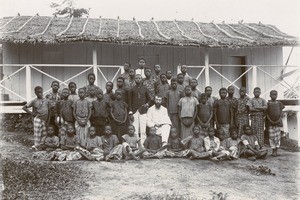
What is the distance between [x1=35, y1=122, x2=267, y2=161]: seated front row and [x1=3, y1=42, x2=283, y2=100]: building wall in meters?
3.87

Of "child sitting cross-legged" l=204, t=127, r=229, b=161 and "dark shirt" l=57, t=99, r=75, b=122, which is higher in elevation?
"dark shirt" l=57, t=99, r=75, b=122

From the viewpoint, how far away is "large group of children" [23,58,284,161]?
318 inches

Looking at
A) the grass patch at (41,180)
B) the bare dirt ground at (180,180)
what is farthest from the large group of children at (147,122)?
the grass patch at (41,180)

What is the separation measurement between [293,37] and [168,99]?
570 cm

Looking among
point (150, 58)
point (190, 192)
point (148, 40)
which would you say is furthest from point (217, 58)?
point (190, 192)

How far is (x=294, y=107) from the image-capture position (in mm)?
11992

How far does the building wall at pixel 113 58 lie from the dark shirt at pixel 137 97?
330 centimetres

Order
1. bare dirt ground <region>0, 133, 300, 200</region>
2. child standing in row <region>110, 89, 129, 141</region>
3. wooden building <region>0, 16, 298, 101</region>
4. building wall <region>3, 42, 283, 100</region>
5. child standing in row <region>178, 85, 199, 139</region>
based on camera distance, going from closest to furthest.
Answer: bare dirt ground <region>0, 133, 300, 200</region> < child standing in row <region>110, 89, 129, 141</region> < child standing in row <region>178, 85, 199, 139</region> < wooden building <region>0, 16, 298, 101</region> < building wall <region>3, 42, 283, 100</region>

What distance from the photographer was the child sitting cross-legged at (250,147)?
8.59 metres

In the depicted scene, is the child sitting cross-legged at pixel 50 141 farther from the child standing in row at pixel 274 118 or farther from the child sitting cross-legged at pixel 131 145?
the child standing in row at pixel 274 118

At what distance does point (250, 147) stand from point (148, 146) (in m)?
2.14

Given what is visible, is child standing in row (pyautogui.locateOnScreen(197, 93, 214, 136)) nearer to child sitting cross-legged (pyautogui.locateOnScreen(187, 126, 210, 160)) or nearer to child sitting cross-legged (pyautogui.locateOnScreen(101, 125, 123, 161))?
child sitting cross-legged (pyautogui.locateOnScreen(187, 126, 210, 160))

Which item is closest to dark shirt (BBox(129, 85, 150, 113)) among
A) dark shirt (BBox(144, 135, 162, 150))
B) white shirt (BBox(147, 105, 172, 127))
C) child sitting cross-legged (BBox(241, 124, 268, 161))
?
white shirt (BBox(147, 105, 172, 127))

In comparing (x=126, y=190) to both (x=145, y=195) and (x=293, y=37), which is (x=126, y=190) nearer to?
(x=145, y=195)
